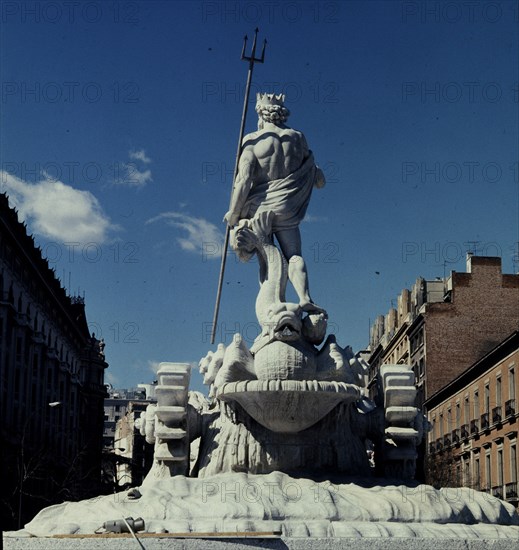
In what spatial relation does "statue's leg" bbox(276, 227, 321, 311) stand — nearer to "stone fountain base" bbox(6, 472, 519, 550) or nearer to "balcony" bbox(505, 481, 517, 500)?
"stone fountain base" bbox(6, 472, 519, 550)

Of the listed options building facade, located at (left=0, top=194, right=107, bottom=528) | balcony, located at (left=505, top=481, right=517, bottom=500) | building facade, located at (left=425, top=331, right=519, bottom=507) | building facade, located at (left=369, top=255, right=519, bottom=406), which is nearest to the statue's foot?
building facade, located at (left=0, top=194, right=107, bottom=528)

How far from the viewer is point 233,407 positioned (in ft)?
43.3

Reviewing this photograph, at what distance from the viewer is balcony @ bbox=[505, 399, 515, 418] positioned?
44.2 meters

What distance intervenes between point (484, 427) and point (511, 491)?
514cm

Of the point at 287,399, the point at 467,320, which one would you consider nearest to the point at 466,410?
the point at 467,320

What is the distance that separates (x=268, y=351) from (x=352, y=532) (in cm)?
298

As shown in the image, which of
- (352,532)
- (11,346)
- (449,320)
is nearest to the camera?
(352,532)

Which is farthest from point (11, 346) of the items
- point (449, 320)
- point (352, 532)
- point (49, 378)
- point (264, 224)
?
point (352, 532)

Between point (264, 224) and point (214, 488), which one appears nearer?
point (214, 488)

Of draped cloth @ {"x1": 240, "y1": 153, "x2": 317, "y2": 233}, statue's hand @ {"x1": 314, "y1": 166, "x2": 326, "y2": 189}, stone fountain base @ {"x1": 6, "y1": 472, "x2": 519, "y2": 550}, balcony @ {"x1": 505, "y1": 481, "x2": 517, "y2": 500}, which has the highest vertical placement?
statue's hand @ {"x1": 314, "y1": 166, "x2": 326, "y2": 189}

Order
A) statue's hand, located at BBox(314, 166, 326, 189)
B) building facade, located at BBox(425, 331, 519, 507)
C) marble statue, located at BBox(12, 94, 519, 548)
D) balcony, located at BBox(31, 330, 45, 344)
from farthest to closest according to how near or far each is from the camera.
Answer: balcony, located at BBox(31, 330, 45, 344)
building facade, located at BBox(425, 331, 519, 507)
statue's hand, located at BBox(314, 166, 326, 189)
marble statue, located at BBox(12, 94, 519, 548)

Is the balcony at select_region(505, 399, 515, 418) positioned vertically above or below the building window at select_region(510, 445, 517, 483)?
above

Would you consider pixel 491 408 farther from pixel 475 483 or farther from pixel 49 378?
pixel 49 378

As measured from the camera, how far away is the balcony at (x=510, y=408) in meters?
44.2
